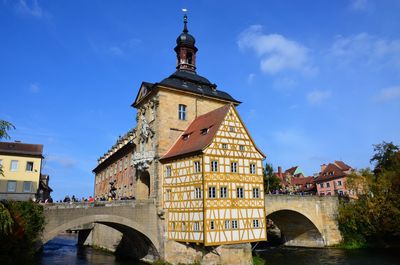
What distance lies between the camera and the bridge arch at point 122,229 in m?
22.8

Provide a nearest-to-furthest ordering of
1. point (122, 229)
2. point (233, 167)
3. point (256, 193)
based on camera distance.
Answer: point (233, 167) < point (256, 193) < point (122, 229)

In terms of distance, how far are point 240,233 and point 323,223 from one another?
1712 cm

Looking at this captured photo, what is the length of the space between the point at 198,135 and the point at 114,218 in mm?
8579

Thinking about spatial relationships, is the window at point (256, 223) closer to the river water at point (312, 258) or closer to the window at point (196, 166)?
the river water at point (312, 258)

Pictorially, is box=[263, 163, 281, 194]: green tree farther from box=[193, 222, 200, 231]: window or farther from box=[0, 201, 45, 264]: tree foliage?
box=[0, 201, 45, 264]: tree foliage

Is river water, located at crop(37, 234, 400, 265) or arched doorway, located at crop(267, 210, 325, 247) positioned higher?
arched doorway, located at crop(267, 210, 325, 247)

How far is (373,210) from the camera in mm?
35094

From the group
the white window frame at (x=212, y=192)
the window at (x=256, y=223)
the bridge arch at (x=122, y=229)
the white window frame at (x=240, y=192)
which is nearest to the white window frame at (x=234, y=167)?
the white window frame at (x=240, y=192)

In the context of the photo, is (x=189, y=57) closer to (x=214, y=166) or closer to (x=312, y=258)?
(x=214, y=166)

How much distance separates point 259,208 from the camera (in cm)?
2631

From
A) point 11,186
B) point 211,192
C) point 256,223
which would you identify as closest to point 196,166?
point 211,192

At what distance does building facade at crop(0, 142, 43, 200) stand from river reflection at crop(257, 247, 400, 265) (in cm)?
2277

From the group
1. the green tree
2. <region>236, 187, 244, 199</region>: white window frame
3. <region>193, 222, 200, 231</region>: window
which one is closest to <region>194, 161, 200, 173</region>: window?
<region>236, 187, 244, 199</region>: white window frame

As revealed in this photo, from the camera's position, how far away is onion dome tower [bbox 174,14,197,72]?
1362 inches
